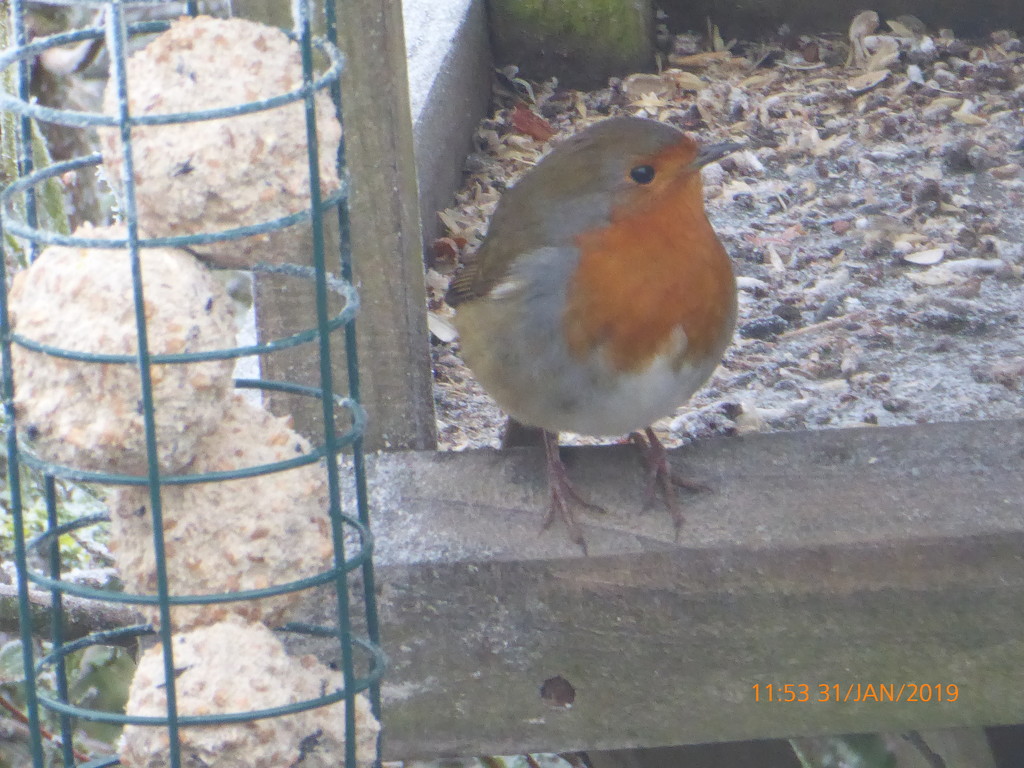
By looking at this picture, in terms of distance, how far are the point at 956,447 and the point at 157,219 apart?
1130mm

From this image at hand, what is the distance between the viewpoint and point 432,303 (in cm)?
265

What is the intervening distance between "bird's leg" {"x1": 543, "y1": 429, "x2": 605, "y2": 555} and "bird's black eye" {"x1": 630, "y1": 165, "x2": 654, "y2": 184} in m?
0.39

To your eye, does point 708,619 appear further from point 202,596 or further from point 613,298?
point 202,596

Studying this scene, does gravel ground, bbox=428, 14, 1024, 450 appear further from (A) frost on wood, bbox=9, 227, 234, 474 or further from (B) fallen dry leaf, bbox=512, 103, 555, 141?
(A) frost on wood, bbox=9, 227, 234, 474

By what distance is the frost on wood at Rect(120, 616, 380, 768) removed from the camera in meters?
1.31

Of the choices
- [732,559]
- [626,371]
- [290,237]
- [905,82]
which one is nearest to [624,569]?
[732,559]

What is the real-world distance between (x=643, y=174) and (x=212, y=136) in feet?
2.79

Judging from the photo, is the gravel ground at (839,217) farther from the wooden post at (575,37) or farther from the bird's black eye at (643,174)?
the bird's black eye at (643,174)

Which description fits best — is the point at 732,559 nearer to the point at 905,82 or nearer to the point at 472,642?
the point at 472,642

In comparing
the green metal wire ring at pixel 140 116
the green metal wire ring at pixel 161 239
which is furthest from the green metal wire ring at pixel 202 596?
the green metal wire ring at pixel 140 116

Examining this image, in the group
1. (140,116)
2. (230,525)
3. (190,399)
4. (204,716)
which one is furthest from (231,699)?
(140,116)

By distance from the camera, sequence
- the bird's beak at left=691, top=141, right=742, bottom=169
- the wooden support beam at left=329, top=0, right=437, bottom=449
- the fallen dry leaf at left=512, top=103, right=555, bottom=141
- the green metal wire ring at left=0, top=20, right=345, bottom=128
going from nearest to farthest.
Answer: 1. the green metal wire ring at left=0, top=20, right=345, bottom=128
2. the wooden support beam at left=329, top=0, right=437, bottom=449
3. the bird's beak at left=691, top=141, right=742, bottom=169
4. the fallen dry leaf at left=512, top=103, right=555, bottom=141
